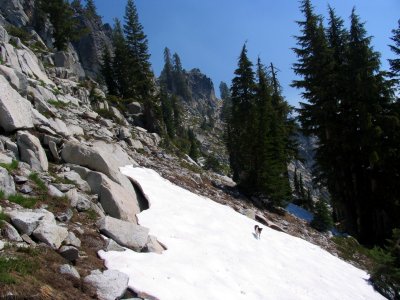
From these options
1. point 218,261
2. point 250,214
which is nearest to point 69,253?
point 218,261

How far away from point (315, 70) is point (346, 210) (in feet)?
35.8

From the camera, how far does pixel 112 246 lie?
10.5 metres

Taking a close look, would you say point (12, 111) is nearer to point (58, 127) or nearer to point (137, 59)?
point (58, 127)

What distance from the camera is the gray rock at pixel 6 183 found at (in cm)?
1027

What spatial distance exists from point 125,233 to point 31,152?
447 centimetres

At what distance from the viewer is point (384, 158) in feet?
89.9

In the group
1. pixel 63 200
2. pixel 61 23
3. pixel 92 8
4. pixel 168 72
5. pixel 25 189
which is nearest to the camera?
pixel 25 189

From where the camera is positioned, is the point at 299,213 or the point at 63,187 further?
the point at 299,213

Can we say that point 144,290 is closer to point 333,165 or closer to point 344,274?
point 344,274

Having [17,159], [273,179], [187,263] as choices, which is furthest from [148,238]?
[273,179]

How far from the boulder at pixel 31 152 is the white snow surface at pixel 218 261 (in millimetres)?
3770

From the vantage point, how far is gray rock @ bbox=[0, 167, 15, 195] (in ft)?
33.7

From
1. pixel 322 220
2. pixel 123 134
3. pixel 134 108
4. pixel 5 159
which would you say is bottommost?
pixel 322 220

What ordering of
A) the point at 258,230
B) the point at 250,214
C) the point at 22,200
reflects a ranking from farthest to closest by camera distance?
the point at 250,214 → the point at 258,230 → the point at 22,200
